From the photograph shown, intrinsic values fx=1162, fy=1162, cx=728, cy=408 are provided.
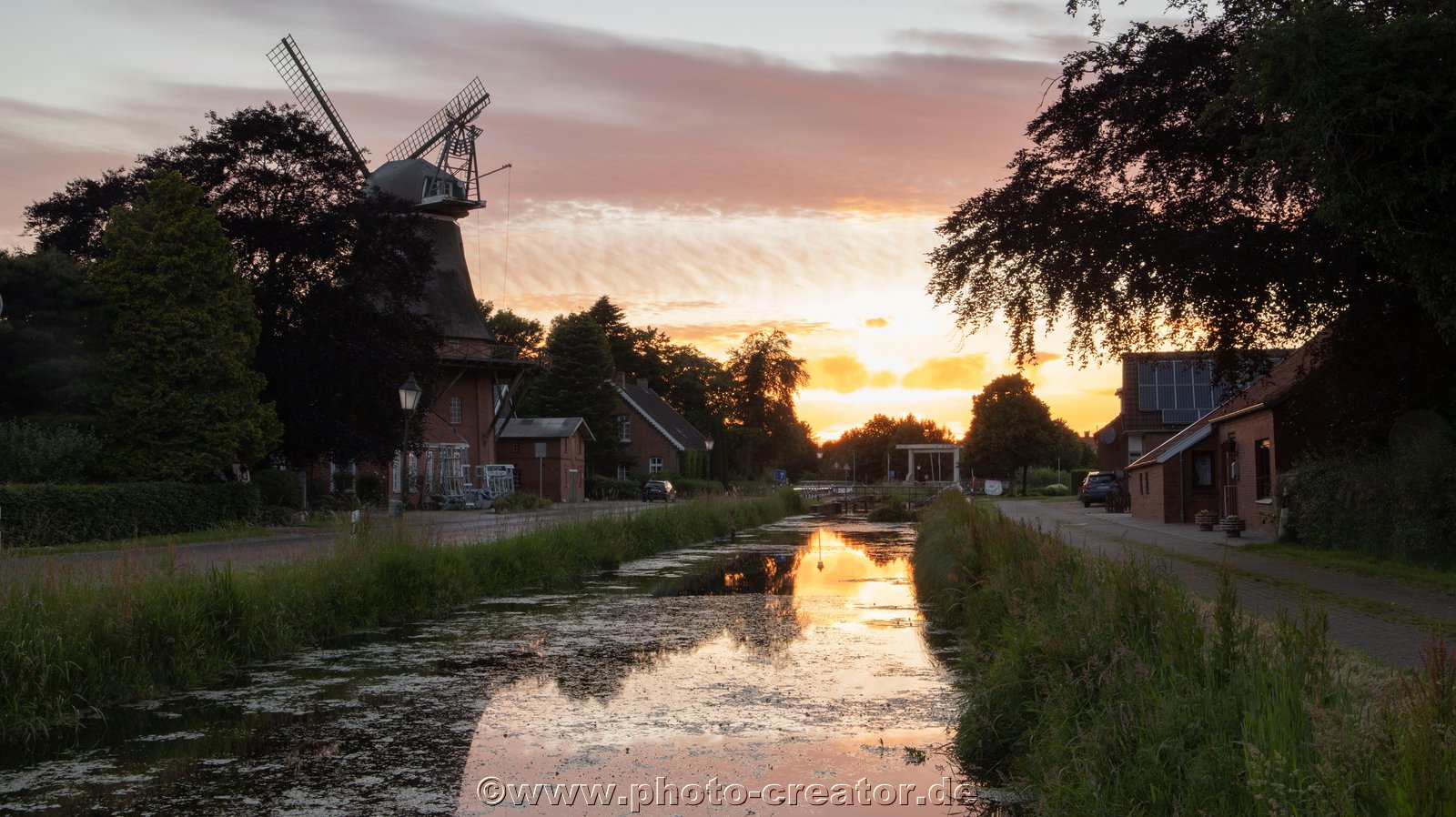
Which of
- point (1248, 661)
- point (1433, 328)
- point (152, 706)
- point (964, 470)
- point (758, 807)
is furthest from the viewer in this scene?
point (964, 470)

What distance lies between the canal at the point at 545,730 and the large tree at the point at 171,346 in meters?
16.0

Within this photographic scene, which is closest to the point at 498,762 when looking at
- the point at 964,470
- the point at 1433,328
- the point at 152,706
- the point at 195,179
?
the point at 152,706

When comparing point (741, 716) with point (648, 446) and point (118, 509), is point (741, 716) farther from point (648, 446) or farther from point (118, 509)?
point (648, 446)

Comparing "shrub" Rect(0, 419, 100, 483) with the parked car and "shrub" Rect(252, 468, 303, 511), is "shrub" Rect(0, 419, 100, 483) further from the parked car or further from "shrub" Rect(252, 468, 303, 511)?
the parked car

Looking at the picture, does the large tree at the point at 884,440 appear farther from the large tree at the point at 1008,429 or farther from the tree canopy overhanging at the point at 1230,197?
the tree canopy overhanging at the point at 1230,197

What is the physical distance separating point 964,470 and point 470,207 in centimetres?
5082

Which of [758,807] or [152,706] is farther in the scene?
[152,706]

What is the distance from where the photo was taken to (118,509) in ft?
75.6

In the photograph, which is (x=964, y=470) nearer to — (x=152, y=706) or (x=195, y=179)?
(x=195, y=179)

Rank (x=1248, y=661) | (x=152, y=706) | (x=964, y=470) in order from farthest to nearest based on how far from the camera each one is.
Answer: (x=964, y=470)
(x=152, y=706)
(x=1248, y=661)

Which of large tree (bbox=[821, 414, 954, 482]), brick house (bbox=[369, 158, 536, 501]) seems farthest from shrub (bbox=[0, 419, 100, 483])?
large tree (bbox=[821, 414, 954, 482])

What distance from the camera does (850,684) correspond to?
9.59 metres

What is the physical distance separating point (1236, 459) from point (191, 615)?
85.4ft

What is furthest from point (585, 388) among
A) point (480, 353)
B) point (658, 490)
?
point (480, 353)
